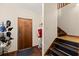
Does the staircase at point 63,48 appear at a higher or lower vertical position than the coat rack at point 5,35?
lower

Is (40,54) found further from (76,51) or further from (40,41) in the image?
(76,51)

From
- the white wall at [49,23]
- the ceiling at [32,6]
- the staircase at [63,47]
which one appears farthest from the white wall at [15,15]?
the staircase at [63,47]

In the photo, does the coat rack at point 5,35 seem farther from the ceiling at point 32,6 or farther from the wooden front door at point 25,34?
the ceiling at point 32,6

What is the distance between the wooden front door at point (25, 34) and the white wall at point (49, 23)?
23cm

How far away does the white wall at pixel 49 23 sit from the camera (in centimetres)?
171

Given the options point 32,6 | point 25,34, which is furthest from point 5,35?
point 32,6

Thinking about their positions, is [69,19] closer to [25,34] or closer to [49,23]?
[49,23]

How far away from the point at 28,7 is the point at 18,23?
0.86ft

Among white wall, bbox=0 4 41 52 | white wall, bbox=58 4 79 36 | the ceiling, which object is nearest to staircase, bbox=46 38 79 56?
white wall, bbox=58 4 79 36

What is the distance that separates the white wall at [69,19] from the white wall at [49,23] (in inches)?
3.4

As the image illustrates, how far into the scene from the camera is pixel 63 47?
5.60 feet

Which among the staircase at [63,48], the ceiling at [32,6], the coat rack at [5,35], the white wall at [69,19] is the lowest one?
the staircase at [63,48]

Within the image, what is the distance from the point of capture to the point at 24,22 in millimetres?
1709

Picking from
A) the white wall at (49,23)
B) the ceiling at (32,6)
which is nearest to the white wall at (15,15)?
the ceiling at (32,6)
